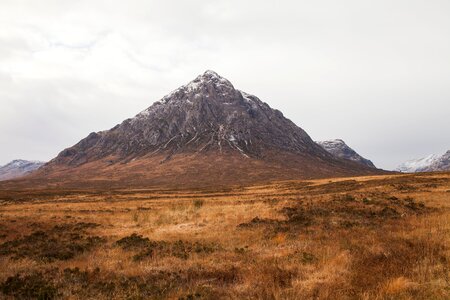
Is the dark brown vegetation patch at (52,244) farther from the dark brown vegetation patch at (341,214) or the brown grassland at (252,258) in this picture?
the dark brown vegetation patch at (341,214)

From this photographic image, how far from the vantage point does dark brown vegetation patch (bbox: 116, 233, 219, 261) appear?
14.4 m

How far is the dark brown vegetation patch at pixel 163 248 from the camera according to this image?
568 inches

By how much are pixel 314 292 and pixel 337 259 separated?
9.51 feet

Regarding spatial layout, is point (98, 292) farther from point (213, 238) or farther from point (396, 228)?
point (396, 228)

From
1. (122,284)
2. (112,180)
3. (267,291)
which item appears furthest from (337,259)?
(112,180)

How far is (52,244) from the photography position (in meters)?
18.6

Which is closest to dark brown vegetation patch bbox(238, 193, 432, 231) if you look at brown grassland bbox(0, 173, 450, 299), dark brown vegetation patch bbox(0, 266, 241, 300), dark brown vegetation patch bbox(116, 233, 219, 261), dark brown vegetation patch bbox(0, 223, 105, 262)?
brown grassland bbox(0, 173, 450, 299)

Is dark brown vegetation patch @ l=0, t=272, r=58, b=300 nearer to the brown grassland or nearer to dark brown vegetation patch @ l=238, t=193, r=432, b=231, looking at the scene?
the brown grassland

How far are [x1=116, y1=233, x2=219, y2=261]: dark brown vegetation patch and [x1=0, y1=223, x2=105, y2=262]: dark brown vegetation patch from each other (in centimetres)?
208

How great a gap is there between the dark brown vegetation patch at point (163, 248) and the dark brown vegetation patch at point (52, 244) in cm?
208

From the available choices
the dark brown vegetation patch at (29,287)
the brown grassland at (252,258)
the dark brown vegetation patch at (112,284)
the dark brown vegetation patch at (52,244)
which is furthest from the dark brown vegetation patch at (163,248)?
the dark brown vegetation patch at (29,287)

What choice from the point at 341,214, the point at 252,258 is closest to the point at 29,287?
the point at 252,258

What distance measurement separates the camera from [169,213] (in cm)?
2955

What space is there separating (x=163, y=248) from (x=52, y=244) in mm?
7133
